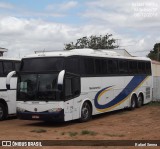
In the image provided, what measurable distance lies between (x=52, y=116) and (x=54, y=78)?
1551 millimetres

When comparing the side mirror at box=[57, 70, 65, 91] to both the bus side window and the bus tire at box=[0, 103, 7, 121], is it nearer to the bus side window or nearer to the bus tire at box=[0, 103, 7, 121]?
the bus side window

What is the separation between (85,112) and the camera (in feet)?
63.0

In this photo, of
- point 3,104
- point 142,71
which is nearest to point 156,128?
point 3,104

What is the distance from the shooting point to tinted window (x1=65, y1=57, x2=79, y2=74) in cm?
1769

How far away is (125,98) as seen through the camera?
78.3 ft

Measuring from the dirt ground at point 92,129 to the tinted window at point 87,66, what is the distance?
2285 millimetres

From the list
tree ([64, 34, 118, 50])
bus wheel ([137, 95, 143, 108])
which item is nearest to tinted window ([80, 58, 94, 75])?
bus wheel ([137, 95, 143, 108])

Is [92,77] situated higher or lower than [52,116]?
higher

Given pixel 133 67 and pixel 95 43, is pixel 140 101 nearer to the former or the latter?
pixel 133 67

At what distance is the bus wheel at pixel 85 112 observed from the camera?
18.9 m

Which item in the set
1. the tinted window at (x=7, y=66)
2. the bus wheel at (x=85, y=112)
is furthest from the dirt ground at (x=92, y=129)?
the tinted window at (x=7, y=66)

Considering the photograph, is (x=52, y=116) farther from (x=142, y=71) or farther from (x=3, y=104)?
(x=142, y=71)

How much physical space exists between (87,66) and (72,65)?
1.42 meters

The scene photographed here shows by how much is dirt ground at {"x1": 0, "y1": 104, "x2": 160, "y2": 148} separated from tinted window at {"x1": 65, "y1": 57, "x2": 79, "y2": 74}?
236cm
